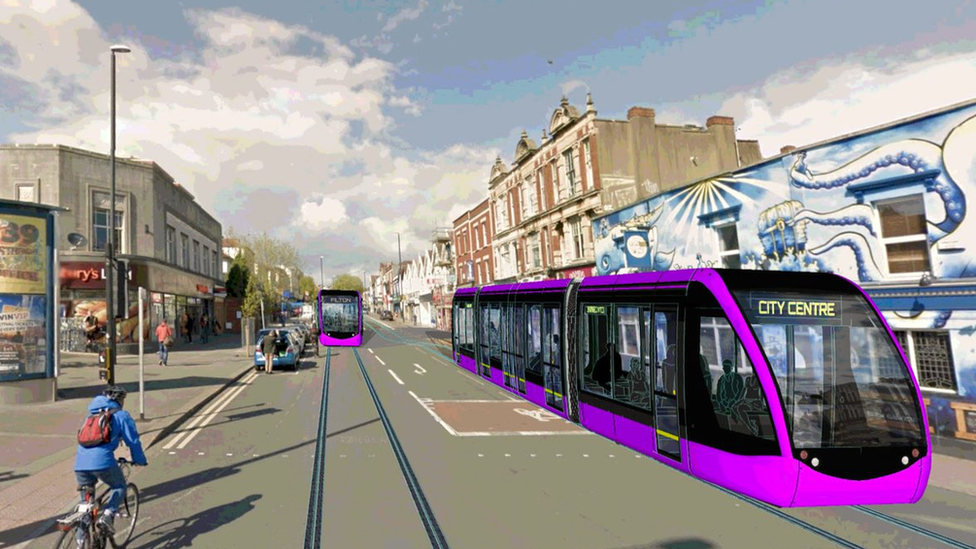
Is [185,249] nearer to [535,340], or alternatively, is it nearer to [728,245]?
[535,340]

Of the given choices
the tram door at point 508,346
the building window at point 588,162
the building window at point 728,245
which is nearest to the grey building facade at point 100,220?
the tram door at point 508,346

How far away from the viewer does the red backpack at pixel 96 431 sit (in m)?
5.01

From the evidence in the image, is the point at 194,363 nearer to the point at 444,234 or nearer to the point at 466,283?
the point at 466,283

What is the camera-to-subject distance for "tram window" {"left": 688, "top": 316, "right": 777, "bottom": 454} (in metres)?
5.89

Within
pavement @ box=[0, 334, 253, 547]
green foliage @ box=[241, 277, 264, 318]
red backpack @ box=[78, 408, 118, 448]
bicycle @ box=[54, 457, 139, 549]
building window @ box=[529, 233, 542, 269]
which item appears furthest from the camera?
green foliage @ box=[241, 277, 264, 318]

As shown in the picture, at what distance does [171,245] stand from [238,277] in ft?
62.8

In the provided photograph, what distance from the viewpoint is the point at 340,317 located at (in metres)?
28.9

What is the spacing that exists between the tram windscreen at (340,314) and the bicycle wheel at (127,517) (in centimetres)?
Answer: 2132

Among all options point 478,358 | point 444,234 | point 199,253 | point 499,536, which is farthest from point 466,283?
point 499,536

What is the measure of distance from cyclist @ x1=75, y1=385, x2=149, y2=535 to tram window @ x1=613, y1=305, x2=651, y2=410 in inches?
248

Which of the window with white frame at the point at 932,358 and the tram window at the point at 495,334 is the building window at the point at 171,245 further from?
the window with white frame at the point at 932,358

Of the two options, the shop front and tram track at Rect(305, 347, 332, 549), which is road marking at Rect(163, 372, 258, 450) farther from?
the shop front

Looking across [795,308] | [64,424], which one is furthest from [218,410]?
[795,308]

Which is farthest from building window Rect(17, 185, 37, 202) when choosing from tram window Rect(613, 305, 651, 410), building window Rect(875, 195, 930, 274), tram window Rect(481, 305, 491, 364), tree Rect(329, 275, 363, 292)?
tree Rect(329, 275, 363, 292)
